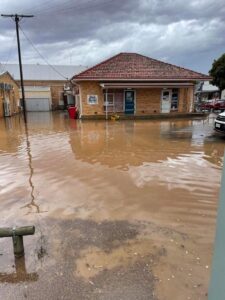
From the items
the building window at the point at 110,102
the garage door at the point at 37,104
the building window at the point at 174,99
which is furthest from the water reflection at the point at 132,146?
the garage door at the point at 37,104

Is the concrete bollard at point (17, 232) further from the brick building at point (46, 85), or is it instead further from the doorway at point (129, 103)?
the brick building at point (46, 85)

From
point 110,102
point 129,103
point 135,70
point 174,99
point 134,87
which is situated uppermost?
point 135,70

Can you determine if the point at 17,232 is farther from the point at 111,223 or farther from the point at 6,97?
the point at 6,97

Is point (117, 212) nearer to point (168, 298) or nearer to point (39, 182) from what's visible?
point (168, 298)

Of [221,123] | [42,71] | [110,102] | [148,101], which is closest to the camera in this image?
[221,123]

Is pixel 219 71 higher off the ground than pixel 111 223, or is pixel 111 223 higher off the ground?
pixel 219 71

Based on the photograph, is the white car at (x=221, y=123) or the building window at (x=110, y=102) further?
the building window at (x=110, y=102)

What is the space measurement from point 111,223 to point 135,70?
20.0 m

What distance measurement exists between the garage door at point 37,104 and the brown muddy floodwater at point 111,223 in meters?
29.4

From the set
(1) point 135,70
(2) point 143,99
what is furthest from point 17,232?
(1) point 135,70

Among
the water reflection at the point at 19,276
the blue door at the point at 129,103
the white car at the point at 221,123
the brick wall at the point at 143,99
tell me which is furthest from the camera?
the blue door at the point at 129,103

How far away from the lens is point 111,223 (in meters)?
4.57

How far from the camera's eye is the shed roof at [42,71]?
4312 centimetres

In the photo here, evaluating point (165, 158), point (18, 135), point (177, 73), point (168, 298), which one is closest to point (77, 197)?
point (168, 298)
